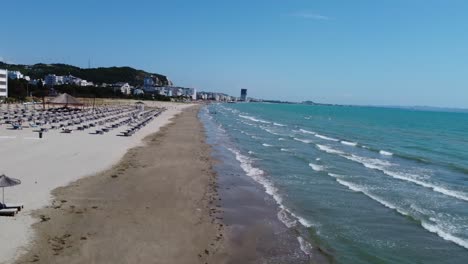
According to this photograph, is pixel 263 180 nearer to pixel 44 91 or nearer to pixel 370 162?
pixel 370 162

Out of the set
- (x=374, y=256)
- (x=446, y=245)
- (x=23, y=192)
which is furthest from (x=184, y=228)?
(x=446, y=245)

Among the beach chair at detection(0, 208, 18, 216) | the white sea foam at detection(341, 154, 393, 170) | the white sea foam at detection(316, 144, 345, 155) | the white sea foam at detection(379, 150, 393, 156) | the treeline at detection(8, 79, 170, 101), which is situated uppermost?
the treeline at detection(8, 79, 170, 101)

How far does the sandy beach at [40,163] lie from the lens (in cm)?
1279

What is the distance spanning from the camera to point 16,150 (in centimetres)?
2867

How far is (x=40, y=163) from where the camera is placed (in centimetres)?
2433

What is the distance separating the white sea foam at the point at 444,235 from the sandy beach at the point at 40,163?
12.6 metres

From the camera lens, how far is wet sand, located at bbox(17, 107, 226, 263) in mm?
11812

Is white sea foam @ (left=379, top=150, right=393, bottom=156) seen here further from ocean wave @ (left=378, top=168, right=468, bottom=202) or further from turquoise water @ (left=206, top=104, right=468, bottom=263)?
ocean wave @ (left=378, top=168, right=468, bottom=202)

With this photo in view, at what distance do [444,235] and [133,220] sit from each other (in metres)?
10.3

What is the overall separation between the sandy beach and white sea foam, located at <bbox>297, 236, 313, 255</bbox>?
746 cm

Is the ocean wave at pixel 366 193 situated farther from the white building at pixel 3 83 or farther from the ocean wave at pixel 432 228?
the white building at pixel 3 83

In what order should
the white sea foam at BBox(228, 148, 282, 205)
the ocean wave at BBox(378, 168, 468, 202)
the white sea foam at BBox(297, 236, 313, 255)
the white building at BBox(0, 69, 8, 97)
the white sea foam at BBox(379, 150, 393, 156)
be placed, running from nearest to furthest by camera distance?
the white sea foam at BBox(297, 236, 313, 255) < the white sea foam at BBox(228, 148, 282, 205) < the ocean wave at BBox(378, 168, 468, 202) < the white sea foam at BBox(379, 150, 393, 156) < the white building at BBox(0, 69, 8, 97)

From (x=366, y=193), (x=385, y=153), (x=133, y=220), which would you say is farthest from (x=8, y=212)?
(x=385, y=153)

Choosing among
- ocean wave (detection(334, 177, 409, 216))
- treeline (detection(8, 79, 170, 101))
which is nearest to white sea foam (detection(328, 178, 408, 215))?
ocean wave (detection(334, 177, 409, 216))
